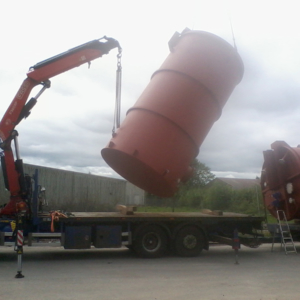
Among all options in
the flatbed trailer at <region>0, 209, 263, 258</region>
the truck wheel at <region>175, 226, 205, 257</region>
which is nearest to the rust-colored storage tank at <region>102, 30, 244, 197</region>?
the flatbed trailer at <region>0, 209, 263, 258</region>

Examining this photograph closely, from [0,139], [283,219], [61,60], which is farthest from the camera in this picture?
[283,219]

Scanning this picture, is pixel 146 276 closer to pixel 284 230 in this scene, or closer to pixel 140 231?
pixel 140 231

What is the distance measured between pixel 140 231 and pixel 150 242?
0.42m

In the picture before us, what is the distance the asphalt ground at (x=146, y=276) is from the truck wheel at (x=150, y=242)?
0.24 m

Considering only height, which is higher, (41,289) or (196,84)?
(196,84)

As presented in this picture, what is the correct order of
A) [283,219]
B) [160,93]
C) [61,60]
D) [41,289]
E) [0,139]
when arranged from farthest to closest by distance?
[283,219]
[61,60]
[0,139]
[160,93]
[41,289]

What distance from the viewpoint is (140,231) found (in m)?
10.6

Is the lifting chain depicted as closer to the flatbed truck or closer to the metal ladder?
the flatbed truck

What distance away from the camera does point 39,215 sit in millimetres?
10211

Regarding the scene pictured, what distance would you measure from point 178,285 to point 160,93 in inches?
170

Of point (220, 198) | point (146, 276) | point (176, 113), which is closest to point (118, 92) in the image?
point (176, 113)

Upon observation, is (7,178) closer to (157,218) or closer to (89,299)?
(157,218)

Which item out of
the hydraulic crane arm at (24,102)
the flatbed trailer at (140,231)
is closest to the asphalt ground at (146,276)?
the flatbed trailer at (140,231)

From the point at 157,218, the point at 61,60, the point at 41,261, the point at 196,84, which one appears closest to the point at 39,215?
the point at 41,261
